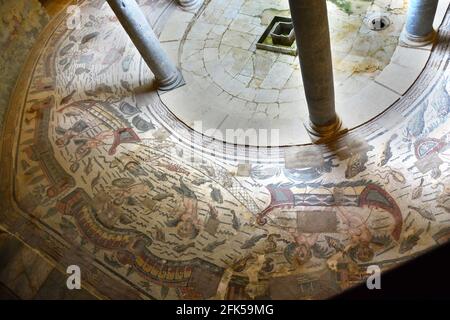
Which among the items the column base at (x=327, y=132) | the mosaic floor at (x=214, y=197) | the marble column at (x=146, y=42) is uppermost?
the marble column at (x=146, y=42)

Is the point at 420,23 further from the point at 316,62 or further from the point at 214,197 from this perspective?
the point at 214,197

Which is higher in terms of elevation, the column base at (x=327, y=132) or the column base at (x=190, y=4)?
the column base at (x=190, y=4)

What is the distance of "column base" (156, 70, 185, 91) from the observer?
599 centimetres

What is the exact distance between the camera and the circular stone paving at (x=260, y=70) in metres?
5.33

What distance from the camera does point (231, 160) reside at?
16.7ft

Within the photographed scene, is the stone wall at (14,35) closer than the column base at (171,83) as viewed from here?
No

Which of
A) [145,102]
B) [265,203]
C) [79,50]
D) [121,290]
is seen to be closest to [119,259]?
[121,290]

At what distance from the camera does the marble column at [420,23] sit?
5.01 metres

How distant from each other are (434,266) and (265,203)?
1.94 meters

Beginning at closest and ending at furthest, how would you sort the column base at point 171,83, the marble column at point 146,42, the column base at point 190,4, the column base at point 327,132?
the column base at point 327,132 → the marble column at point 146,42 → the column base at point 171,83 → the column base at point 190,4

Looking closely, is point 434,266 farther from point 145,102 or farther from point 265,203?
point 145,102

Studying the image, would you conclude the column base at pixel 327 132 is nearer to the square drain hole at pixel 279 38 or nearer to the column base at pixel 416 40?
the square drain hole at pixel 279 38

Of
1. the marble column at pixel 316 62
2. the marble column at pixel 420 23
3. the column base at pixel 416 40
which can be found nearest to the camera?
the marble column at pixel 316 62

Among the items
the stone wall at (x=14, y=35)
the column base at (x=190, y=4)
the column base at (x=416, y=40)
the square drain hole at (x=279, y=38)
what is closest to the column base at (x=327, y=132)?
the square drain hole at (x=279, y=38)
